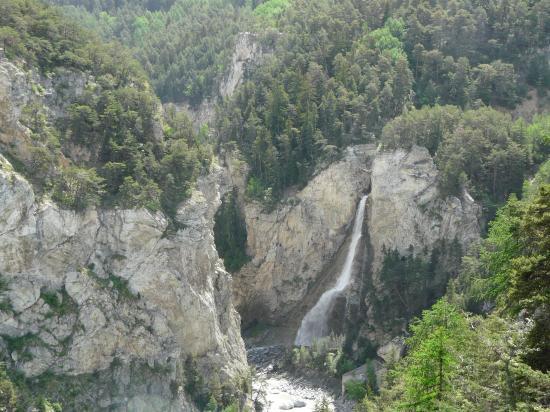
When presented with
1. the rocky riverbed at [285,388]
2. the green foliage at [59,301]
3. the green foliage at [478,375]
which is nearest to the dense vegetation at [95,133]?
the green foliage at [59,301]

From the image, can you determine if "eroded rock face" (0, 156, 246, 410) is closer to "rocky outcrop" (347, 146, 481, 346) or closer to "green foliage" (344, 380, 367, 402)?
"green foliage" (344, 380, 367, 402)

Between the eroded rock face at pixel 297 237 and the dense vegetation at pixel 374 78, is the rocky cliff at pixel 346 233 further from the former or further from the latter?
the dense vegetation at pixel 374 78

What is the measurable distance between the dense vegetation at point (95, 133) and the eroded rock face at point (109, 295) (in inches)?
65.6

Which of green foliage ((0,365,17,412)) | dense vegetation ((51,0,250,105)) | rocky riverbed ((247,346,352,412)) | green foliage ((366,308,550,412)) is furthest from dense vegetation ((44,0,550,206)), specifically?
green foliage ((0,365,17,412))

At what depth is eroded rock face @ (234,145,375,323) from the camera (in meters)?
74.9

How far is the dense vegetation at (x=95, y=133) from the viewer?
5219 centimetres

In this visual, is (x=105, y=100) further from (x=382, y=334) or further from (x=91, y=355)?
(x=382, y=334)

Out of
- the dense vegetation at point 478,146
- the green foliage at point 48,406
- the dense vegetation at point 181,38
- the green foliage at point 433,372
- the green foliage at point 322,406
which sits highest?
the dense vegetation at point 181,38

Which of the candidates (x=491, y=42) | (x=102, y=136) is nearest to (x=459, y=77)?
(x=491, y=42)

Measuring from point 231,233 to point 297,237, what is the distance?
7.84 meters

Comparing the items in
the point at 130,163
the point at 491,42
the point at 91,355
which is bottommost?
the point at 91,355

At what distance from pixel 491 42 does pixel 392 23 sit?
44.0 ft

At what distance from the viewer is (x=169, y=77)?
4441 inches

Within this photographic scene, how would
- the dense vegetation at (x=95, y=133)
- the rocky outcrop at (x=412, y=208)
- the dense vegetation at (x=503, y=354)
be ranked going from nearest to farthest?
1. the dense vegetation at (x=503, y=354)
2. the dense vegetation at (x=95, y=133)
3. the rocky outcrop at (x=412, y=208)
